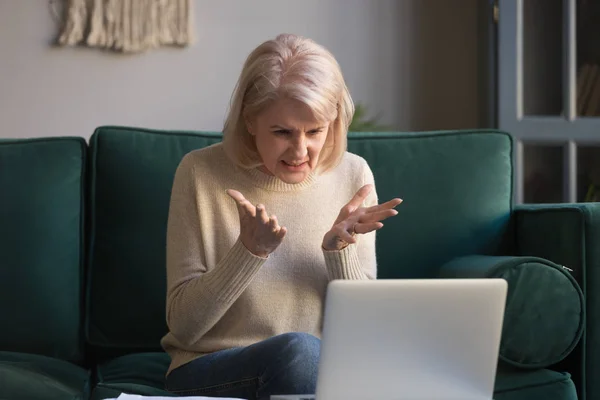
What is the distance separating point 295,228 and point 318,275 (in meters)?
0.10

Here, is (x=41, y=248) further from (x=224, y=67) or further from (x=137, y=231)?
(x=224, y=67)

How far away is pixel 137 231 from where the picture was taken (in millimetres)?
2133

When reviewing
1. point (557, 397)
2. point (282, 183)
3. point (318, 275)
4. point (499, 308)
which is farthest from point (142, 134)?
point (499, 308)

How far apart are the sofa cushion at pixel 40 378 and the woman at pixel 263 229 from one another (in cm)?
21

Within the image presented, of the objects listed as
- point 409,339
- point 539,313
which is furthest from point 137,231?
point 409,339

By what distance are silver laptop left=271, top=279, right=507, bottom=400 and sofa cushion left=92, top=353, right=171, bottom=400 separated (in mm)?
642

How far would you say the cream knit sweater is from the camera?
1.64 meters

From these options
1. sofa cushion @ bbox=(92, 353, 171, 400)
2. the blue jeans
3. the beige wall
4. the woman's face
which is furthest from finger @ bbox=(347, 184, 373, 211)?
the beige wall

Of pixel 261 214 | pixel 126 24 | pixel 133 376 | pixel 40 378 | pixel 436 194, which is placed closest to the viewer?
pixel 261 214

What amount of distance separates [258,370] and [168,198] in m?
0.72

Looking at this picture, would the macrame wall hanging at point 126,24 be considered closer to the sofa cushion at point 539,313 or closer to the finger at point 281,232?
the sofa cushion at point 539,313

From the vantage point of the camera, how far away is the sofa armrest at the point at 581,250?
187 cm

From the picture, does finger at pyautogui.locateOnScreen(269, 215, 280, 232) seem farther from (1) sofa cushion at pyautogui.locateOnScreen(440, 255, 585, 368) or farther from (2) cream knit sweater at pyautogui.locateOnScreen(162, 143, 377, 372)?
(1) sofa cushion at pyautogui.locateOnScreen(440, 255, 585, 368)

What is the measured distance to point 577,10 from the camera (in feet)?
10.9
